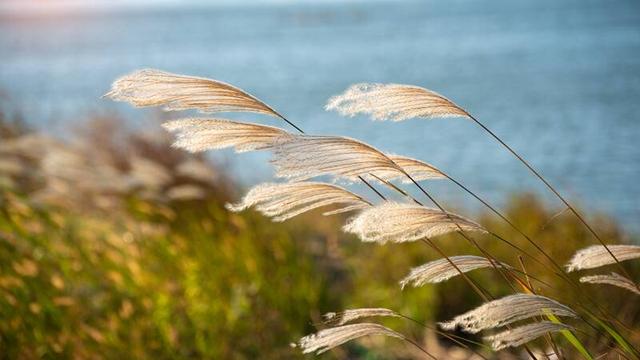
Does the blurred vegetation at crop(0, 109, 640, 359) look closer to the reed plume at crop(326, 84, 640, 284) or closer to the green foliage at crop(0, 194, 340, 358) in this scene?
the green foliage at crop(0, 194, 340, 358)

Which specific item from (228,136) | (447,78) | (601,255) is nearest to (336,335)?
(228,136)

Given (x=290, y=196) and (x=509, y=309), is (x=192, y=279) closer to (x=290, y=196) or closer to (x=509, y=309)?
(x=290, y=196)

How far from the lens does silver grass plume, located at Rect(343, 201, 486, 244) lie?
6.03 ft

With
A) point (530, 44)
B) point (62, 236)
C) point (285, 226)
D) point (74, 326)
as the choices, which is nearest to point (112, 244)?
point (62, 236)

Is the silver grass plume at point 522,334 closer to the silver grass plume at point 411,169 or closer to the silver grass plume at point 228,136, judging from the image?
the silver grass plume at point 411,169

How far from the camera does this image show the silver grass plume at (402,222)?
72.4 inches

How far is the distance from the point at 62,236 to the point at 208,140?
3.16 m

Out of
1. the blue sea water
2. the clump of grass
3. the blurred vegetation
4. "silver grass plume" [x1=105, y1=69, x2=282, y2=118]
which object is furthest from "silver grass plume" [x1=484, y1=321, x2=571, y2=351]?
the blue sea water

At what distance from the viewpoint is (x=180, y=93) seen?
194cm

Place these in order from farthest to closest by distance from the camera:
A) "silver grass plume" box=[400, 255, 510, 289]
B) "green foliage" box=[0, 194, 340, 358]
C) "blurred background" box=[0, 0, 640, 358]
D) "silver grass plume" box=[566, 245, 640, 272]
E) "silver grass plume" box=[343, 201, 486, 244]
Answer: "blurred background" box=[0, 0, 640, 358]
"green foliage" box=[0, 194, 340, 358]
"silver grass plume" box=[566, 245, 640, 272]
"silver grass plume" box=[400, 255, 510, 289]
"silver grass plume" box=[343, 201, 486, 244]

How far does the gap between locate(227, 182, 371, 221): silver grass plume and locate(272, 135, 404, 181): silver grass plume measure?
0.10m

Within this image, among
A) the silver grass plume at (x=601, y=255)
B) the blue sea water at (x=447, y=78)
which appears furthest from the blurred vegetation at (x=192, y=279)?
the blue sea water at (x=447, y=78)

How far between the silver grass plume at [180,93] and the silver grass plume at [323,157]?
20 cm

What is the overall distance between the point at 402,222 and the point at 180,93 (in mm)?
539
